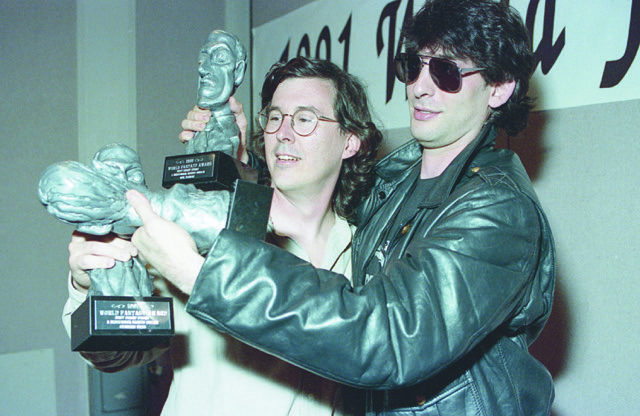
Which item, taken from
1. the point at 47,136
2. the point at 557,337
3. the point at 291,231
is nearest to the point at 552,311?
the point at 557,337

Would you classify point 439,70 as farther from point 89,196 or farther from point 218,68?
point 89,196

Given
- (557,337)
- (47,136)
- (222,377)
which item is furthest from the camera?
(47,136)

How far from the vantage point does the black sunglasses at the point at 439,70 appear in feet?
5.87

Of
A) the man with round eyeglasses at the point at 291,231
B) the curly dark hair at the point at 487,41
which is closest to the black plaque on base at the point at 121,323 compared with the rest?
the man with round eyeglasses at the point at 291,231

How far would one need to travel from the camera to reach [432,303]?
1.23 meters

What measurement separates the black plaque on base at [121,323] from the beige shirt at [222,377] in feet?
1.12

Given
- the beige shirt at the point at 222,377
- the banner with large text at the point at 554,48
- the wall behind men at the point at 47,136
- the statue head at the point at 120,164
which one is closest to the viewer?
the statue head at the point at 120,164

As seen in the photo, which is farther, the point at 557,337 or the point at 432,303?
the point at 557,337

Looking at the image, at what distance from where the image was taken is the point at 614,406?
2.25 metres

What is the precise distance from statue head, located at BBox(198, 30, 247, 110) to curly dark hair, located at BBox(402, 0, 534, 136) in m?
0.68

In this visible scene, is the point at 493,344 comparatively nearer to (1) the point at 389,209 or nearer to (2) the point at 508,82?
(1) the point at 389,209

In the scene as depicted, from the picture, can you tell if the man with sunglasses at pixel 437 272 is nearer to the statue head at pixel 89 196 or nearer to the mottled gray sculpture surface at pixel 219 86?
the statue head at pixel 89 196

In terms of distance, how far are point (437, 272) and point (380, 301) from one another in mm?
149

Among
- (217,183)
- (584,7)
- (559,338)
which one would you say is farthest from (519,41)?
(559,338)
